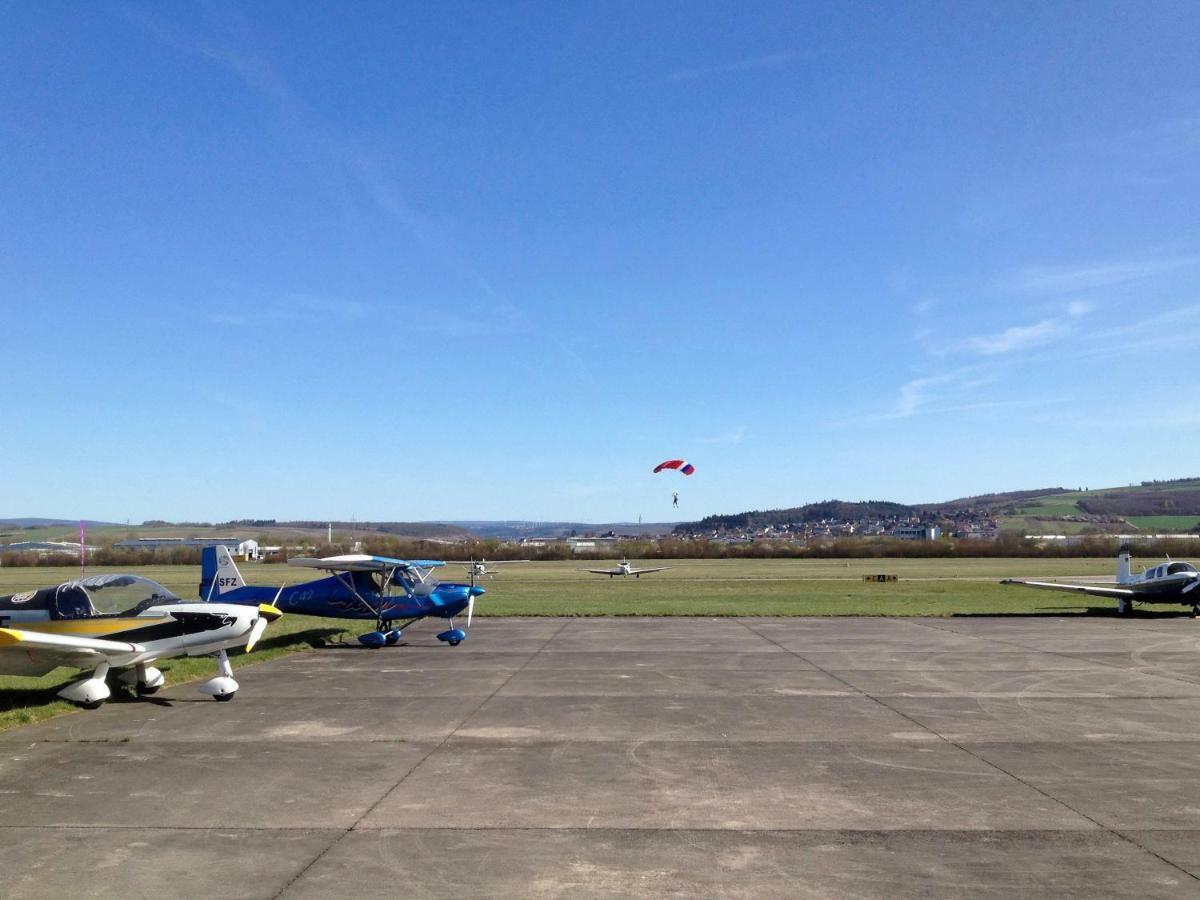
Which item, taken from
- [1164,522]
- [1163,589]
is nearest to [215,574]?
[1163,589]

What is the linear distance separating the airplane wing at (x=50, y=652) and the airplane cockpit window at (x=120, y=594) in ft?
3.27

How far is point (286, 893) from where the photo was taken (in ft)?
19.2

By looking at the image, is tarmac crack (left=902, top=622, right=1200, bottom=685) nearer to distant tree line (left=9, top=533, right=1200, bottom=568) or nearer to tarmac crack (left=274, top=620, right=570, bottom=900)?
tarmac crack (left=274, top=620, right=570, bottom=900)

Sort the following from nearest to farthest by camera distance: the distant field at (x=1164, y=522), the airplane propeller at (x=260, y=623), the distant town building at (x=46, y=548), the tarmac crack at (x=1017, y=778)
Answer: the tarmac crack at (x=1017, y=778) < the airplane propeller at (x=260, y=623) < the distant town building at (x=46, y=548) < the distant field at (x=1164, y=522)

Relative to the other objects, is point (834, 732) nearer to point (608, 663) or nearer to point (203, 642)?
point (608, 663)

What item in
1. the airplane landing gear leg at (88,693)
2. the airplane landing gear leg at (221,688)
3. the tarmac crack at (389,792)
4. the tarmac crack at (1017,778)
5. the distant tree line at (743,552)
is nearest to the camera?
the tarmac crack at (389,792)

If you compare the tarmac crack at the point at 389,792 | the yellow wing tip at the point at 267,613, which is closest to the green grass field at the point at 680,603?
the yellow wing tip at the point at 267,613

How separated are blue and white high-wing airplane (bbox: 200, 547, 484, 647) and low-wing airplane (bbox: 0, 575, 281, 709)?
756cm

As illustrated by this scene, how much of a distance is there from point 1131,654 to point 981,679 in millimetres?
6339

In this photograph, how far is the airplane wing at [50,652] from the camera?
11891mm

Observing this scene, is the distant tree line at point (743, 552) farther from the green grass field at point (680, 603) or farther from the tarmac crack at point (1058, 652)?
the tarmac crack at point (1058, 652)

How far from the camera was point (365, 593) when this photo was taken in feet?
75.2

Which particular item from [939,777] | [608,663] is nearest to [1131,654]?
[608,663]

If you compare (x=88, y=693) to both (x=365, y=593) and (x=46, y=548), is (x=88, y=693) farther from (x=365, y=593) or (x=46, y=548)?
(x=46, y=548)
